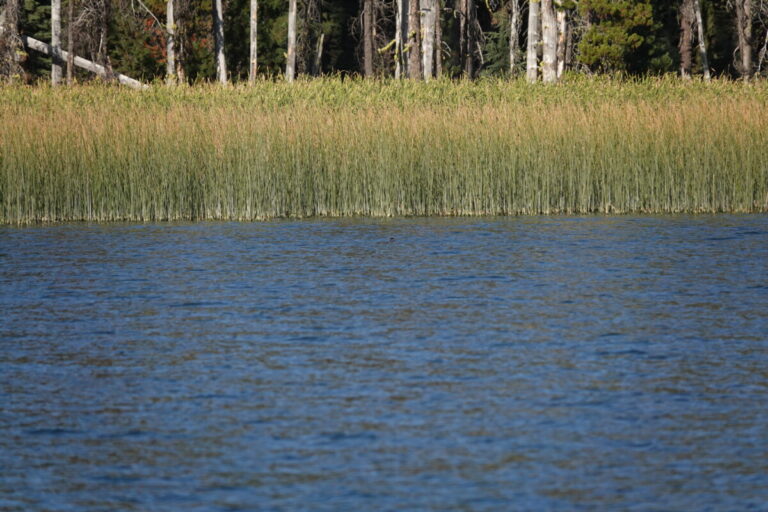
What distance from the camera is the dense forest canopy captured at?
34.0 meters

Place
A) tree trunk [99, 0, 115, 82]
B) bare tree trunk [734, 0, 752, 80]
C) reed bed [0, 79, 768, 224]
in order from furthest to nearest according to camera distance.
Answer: bare tree trunk [734, 0, 752, 80]
tree trunk [99, 0, 115, 82]
reed bed [0, 79, 768, 224]

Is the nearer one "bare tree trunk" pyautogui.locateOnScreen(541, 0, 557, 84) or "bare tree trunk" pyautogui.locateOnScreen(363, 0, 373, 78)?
"bare tree trunk" pyautogui.locateOnScreen(541, 0, 557, 84)

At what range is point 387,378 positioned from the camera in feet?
25.3

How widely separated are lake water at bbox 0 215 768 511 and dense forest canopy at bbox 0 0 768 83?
48.8 feet

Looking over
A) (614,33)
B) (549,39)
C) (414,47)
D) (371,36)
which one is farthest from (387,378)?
(371,36)

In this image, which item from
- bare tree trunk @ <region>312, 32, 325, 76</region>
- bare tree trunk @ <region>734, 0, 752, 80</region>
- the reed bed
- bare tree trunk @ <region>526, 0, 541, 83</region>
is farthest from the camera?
bare tree trunk @ <region>312, 32, 325, 76</region>

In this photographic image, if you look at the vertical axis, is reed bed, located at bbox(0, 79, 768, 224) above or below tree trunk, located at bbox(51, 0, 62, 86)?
below

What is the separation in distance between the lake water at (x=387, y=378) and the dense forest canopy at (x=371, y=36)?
1487 centimetres

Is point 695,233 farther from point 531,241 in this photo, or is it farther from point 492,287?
point 492,287

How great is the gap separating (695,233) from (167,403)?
28.5ft

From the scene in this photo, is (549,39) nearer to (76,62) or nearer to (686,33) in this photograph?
(76,62)

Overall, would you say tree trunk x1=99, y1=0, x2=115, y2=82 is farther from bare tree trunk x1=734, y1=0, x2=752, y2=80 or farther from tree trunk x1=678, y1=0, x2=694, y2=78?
bare tree trunk x1=734, y1=0, x2=752, y2=80

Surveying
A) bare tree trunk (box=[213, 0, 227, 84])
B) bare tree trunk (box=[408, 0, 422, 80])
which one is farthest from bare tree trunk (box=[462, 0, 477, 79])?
bare tree trunk (box=[408, 0, 422, 80])

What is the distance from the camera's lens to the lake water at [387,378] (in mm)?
5852
